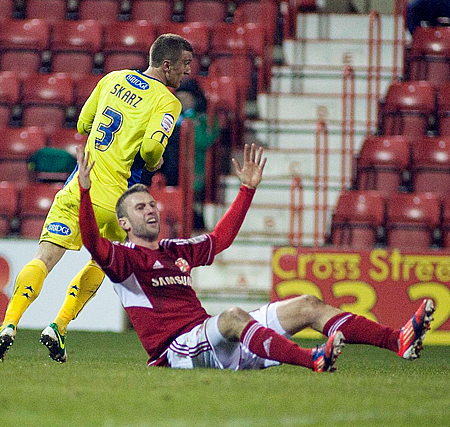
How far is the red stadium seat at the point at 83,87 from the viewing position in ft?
41.1

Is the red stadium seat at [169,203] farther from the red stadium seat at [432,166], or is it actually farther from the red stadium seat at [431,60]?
the red stadium seat at [431,60]

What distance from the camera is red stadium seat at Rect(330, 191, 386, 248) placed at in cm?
1057

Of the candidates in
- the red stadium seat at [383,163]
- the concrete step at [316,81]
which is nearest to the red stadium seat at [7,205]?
the concrete step at [316,81]

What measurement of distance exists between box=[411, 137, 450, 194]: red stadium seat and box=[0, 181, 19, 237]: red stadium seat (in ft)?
14.1

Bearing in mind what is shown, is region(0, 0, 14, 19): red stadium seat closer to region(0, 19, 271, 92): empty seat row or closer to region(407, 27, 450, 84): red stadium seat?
region(0, 19, 271, 92): empty seat row

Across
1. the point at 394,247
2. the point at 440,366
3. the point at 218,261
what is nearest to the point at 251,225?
the point at 218,261

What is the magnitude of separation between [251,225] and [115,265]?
6385 mm

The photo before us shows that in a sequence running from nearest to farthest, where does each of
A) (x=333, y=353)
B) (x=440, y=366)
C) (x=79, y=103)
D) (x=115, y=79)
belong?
1. (x=333, y=353)
2. (x=115, y=79)
3. (x=440, y=366)
4. (x=79, y=103)

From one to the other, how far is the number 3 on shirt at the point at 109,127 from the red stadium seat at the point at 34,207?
4.87m

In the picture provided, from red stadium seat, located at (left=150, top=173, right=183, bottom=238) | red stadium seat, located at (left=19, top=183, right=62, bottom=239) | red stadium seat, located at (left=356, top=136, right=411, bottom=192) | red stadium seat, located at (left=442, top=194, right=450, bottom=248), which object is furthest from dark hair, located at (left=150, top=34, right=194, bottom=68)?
red stadium seat, located at (left=356, top=136, right=411, bottom=192)

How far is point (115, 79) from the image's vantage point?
6160 millimetres

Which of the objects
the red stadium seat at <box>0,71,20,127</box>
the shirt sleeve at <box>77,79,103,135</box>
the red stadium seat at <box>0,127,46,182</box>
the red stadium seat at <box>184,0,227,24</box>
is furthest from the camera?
the red stadium seat at <box>184,0,227,24</box>

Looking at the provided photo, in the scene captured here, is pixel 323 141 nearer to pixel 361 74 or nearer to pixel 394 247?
pixel 361 74

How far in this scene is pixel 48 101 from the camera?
12.6 metres
